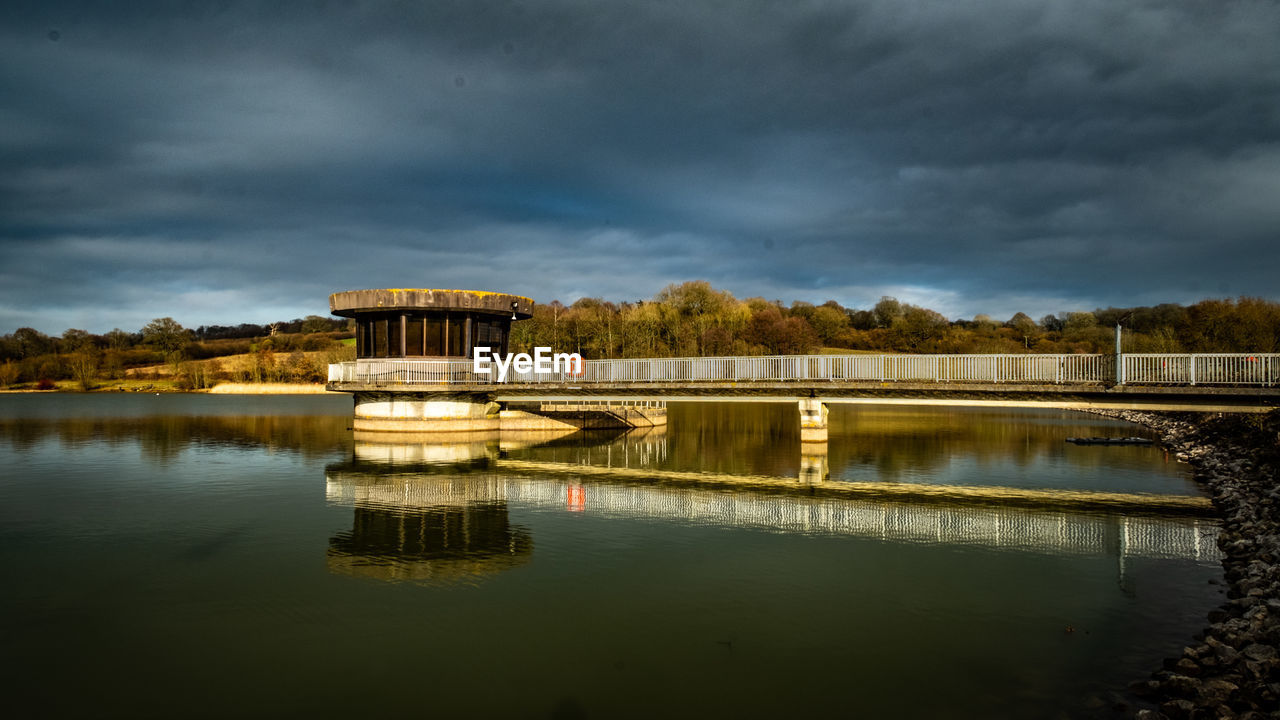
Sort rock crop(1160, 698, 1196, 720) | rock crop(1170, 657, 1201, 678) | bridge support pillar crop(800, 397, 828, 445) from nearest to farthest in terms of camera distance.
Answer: rock crop(1160, 698, 1196, 720) < rock crop(1170, 657, 1201, 678) < bridge support pillar crop(800, 397, 828, 445)

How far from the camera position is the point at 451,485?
23047 mm

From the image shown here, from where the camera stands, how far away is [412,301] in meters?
37.1

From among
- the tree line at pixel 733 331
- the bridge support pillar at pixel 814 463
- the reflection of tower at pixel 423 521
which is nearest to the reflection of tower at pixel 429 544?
the reflection of tower at pixel 423 521

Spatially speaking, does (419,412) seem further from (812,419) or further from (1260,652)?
(1260,652)

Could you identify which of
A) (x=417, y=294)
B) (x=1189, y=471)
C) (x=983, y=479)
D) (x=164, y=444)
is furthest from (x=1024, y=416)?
(x=164, y=444)


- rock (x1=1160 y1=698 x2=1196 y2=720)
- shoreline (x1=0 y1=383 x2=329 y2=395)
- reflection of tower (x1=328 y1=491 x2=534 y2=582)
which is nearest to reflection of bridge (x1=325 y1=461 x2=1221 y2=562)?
reflection of tower (x1=328 y1=491 x2=534 y2=582)

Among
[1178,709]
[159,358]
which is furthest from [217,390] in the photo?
[1178,709]

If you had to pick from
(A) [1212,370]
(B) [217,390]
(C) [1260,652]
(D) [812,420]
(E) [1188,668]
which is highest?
(A) [1212,370]

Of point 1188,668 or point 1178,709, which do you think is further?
point 1188,668

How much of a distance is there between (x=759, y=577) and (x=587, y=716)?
19.2 feet

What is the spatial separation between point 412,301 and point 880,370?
22961 mm

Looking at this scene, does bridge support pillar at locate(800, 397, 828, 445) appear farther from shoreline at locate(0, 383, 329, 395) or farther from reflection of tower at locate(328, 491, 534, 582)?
shoreline at locate(0, 383, 329, 395)

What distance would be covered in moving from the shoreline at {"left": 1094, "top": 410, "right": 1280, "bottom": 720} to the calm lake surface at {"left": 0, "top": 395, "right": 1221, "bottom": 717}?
418 millimetres

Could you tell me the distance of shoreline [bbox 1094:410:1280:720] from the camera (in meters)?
7.38
